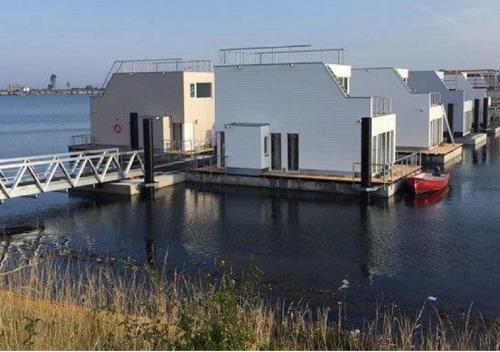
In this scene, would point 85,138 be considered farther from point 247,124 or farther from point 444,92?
point 444,92

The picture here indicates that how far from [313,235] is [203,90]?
23.3m

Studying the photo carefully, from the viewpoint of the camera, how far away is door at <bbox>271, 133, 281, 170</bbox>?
29141 mm

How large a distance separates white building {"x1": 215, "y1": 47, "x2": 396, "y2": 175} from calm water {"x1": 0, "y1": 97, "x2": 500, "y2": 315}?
7.63 feet

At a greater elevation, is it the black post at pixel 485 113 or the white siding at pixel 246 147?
the black post at pixel 485 113

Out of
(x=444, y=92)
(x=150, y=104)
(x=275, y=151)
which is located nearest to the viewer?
(x=275, y=151)

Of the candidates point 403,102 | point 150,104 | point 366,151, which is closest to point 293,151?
point 366,151

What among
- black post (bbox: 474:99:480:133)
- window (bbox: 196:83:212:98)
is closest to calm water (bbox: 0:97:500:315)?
window (bbox: 196:83:212:98)

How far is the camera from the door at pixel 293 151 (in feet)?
93.9

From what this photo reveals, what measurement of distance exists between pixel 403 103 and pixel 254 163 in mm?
12933

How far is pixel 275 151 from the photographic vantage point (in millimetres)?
29312

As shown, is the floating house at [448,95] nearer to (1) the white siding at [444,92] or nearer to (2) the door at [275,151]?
(1) the white siding at [444,92]

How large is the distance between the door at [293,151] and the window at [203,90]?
13.3 m

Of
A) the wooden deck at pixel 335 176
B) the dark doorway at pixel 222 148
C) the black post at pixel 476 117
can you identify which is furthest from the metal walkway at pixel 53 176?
the black post at pixel 476 117

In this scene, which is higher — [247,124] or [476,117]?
[476,117]
